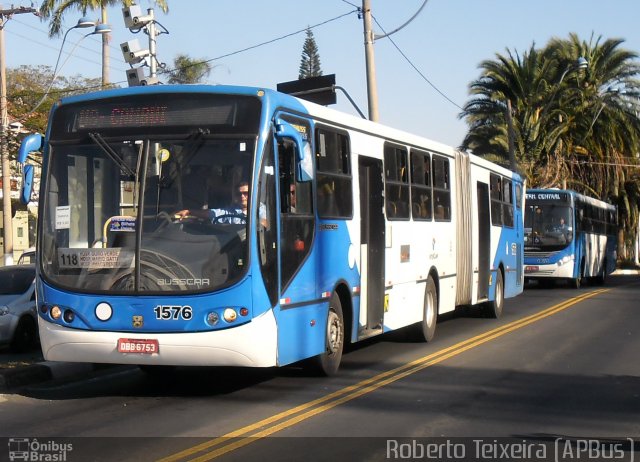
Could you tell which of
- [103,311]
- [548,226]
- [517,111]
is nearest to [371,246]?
[103,311]

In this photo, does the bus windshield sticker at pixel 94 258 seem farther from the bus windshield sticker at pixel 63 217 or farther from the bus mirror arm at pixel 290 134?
the bus mirror arm at pixel 290 134

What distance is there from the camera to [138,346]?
9586mm

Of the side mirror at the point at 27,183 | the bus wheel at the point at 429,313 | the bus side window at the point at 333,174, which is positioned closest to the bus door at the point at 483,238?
the bus wheel at the point at 429,313

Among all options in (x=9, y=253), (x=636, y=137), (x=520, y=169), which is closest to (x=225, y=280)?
(x=9, y=253)

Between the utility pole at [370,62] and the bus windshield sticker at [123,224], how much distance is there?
12966 millimetres

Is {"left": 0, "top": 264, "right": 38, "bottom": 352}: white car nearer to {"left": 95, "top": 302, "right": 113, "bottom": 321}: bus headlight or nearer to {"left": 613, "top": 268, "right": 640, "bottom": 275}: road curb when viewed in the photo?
{"left": 95, "top": 302, "right": 113, "bottom": 321}: bus headlight

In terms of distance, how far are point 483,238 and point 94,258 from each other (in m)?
10.9

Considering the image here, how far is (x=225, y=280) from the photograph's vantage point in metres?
9.53

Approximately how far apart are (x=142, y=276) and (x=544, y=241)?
24.0 meters

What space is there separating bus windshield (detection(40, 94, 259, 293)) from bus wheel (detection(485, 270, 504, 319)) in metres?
11.1

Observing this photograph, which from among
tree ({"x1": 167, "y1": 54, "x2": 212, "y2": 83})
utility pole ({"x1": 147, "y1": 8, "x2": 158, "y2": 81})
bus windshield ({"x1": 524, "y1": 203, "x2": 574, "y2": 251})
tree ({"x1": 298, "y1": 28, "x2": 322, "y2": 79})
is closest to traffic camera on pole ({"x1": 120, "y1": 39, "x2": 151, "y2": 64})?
utility pole ({"x1": 147, "y1": 8, "x2": 158, "y2": 81})

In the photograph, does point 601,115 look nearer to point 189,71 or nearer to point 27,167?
point 189,71

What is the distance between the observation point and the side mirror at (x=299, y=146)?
9984 millimetres

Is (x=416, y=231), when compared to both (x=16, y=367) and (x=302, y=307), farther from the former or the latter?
(x=16, y=367)
